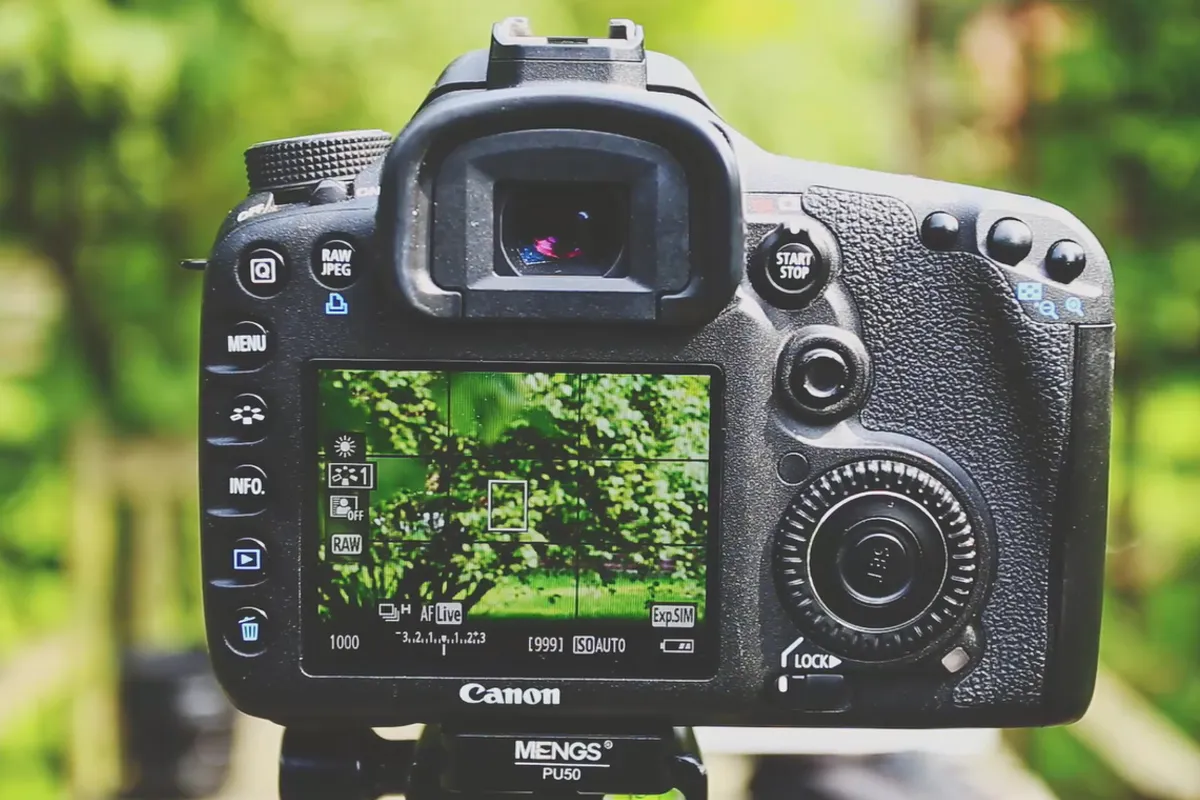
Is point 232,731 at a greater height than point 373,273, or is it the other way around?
point 373,273

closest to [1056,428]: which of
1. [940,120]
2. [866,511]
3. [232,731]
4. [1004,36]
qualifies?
[866,511]

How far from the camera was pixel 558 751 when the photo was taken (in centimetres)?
64

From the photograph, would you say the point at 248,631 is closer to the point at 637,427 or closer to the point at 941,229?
the point at 637,427

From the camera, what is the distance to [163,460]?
2541mm

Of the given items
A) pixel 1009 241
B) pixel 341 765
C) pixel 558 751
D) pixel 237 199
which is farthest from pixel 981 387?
pixel 237 199

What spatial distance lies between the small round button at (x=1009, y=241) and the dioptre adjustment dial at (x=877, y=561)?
114 millimetres

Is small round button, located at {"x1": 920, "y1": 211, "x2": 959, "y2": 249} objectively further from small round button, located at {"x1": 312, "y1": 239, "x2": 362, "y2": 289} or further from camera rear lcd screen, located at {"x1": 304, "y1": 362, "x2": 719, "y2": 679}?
small round button, located at {"x1": 312, "y1": 239, "x2": 362, "y2": 289}

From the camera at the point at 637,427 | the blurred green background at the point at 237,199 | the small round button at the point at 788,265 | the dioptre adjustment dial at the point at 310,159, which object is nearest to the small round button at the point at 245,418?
the camera at the point at 637,427

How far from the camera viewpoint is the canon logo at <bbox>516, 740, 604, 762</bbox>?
64 cm

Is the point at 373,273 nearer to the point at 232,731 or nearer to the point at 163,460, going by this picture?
the point at 232,731

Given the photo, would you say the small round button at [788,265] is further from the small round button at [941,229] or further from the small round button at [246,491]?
the small round button at [246,491]

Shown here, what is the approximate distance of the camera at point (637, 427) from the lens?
0.60 m

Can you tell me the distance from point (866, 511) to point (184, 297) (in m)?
2.06

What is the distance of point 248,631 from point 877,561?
1.02ft
